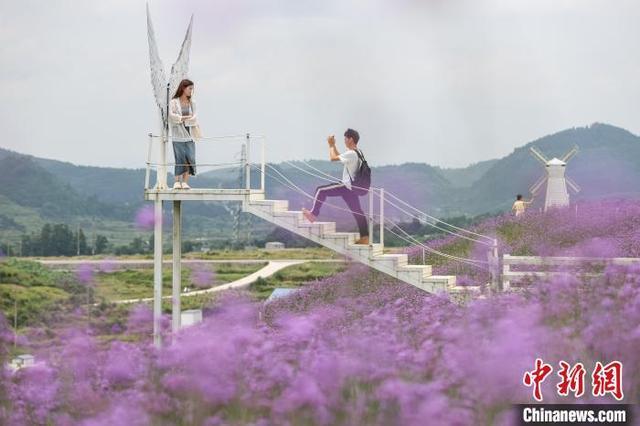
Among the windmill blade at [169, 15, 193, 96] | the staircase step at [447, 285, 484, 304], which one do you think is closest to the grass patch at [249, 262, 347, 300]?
the windmill blade at [169, 15, 193, 96]

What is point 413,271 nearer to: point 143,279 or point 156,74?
point 156,74

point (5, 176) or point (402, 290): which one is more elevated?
point (5, 176)

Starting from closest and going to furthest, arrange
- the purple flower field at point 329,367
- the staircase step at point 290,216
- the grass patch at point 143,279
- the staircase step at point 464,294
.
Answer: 1. the purple flower field at point 329,367
2. the staircase step at point 464,294
3. the staircase step at point 290,216
4. the grass patch at point 143,279

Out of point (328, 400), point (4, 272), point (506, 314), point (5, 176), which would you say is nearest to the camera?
point (328, 400)

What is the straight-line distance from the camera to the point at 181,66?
17.2m

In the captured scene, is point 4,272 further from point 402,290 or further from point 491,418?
point 491,418

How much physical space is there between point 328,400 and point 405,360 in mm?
852

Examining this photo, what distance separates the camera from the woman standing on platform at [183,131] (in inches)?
625

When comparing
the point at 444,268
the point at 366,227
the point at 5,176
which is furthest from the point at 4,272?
the point at 5,176

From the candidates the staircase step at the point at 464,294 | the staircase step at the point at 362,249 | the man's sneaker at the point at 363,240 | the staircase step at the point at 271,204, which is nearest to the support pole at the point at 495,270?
the staircase step at the point at 464,294

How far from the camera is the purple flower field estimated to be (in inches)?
265

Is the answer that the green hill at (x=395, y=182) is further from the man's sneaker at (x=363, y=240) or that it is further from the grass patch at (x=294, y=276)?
the man's sneaker at (x=363, y=240)

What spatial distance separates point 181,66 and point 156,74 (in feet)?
1.84

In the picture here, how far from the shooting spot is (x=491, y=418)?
677 cm
